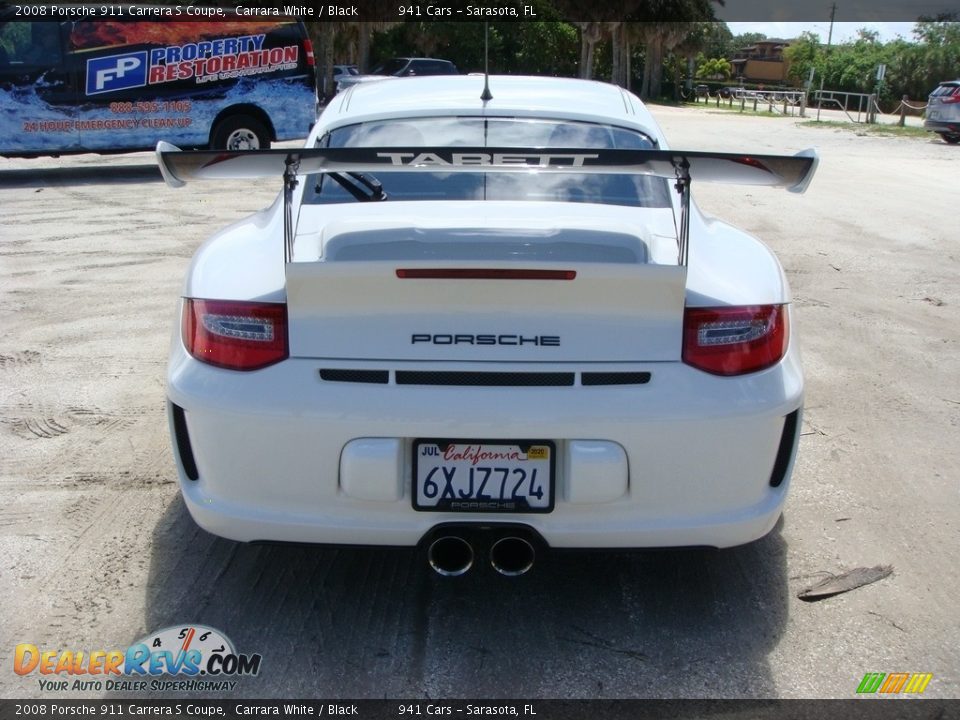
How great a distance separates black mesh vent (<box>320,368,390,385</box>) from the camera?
2.59 meters

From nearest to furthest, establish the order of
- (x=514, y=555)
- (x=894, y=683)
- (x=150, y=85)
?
(x=894, y=683) → (x=514, y=555) → (x=150, y=85)

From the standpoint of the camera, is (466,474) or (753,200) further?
(753,200)

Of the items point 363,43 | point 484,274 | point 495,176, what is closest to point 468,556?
point 484,274

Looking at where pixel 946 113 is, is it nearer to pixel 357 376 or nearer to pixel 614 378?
pixel 614 378

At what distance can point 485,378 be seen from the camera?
8.52 ft

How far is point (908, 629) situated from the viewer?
9.56 feet

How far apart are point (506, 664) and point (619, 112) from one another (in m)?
2.32

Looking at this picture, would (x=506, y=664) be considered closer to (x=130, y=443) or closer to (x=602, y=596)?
(x=602, y=596)

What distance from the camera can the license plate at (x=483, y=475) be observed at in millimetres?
2598

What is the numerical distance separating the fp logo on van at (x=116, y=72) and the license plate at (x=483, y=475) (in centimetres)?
1246

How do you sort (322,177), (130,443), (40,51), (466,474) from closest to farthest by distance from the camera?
(466,474), (322,177), (130,443), (40,51)

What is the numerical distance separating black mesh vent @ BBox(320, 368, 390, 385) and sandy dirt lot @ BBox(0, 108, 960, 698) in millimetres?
543

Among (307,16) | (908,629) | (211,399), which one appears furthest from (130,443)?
(307,16)

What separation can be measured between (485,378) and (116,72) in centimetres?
1248
